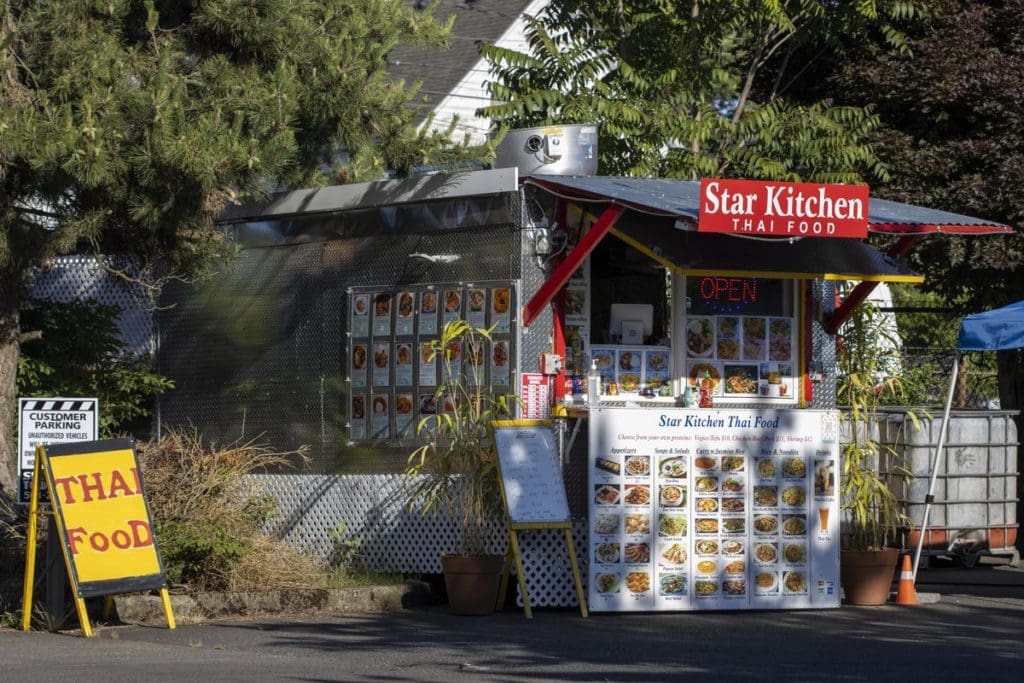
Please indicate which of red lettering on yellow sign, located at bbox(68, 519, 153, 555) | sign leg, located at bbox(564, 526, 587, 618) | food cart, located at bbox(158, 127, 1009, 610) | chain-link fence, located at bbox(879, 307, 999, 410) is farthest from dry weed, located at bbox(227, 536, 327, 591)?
chain-link fence, located at bbox(879, 307, 999, 410)

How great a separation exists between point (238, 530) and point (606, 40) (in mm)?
9645

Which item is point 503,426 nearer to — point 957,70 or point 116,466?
point 116,466

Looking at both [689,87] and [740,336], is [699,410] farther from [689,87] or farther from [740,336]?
[689,87]

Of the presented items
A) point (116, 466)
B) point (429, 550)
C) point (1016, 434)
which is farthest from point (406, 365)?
point (1016, 434)

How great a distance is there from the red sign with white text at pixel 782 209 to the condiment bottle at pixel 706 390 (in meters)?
1.70

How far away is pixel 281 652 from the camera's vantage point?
10.3 metres

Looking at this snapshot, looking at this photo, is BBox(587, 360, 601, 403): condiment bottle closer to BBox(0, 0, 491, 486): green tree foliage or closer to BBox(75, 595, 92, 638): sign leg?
BBox(0, 0, 491, 486): green tree foliage

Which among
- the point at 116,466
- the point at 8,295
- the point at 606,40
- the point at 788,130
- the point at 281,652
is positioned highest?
the point at 606,40

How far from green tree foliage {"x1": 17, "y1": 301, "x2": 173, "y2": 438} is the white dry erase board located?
468 cm

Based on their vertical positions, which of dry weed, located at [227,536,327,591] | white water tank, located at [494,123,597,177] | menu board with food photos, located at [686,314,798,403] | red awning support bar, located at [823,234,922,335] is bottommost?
dry weed, located at [227,536,327,591]

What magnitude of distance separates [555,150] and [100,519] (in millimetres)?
4988

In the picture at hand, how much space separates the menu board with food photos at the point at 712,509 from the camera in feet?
41.0

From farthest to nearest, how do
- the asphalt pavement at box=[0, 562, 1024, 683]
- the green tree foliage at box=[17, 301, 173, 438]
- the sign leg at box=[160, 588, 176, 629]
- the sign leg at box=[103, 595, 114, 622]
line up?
the green tree foliage at box=[17, 301, 173, 438]
the sign leg at box=[103, 595, 114, 622]
the sign leg at box=[160, 588, 176, 629]
the asphalt pavement at box=[0, 562, 1024, 683]

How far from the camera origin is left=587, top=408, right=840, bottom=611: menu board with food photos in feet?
41.0
